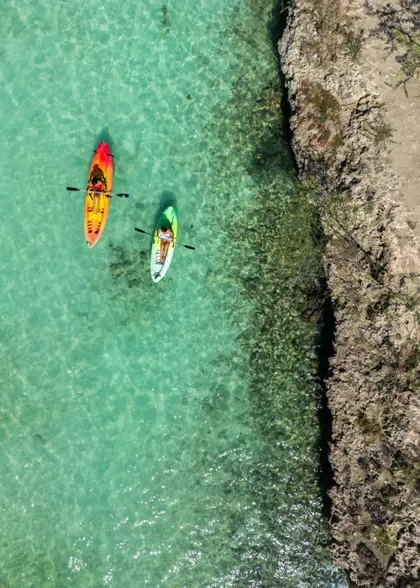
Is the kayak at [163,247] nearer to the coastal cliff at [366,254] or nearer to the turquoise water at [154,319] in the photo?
the turquoise water at [154,319]

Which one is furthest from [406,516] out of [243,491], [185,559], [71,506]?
[71,506]

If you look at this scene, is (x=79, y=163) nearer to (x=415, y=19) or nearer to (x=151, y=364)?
(x=151, y=364)

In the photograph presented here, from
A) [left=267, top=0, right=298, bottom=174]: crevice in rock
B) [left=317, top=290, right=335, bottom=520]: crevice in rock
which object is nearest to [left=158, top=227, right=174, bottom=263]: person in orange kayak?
[left=267, top=0, right=298, bottom=174]: crevice in rock

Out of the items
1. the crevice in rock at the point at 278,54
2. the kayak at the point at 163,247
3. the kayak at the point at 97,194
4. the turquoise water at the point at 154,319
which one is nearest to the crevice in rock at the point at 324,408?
the turquoise water at the point at 154,319

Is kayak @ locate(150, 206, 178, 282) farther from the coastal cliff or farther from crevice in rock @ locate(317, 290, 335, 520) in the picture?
crevice in rock @ locate(317, 290, 335, 520)

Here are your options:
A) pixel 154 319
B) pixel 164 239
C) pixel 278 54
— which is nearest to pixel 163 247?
pixel 164 239

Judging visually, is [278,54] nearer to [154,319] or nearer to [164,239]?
[164,239]

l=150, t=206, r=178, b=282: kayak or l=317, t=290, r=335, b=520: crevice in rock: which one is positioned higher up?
l=150, t=206, r=178, b=282: kayak
